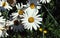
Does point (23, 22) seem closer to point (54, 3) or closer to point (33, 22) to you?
point (33, 22)

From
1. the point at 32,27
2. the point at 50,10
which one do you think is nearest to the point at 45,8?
the point at 50,10

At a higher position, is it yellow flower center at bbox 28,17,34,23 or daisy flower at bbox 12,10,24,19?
daisy flower at bbox 12,10,24,19

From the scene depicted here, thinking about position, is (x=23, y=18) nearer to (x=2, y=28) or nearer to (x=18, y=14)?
(x=18, y=14)

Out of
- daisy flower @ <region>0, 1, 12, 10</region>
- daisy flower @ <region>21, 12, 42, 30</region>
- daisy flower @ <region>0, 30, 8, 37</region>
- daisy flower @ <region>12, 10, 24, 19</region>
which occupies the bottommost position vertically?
daisy flower @ <region>0, 30, 8, 37</region>

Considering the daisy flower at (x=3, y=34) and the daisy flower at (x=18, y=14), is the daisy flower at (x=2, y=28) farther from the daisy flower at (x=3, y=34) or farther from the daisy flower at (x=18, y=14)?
the daisy flower at (x=18, y=14)

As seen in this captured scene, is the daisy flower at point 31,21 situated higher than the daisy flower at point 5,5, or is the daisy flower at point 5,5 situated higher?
the daisy flower at point 5,5

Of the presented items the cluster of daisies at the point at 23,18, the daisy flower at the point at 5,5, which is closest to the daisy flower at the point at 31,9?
the cluster of daisies at the point at 23,18

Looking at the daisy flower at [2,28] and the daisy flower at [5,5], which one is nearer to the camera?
the daisy flower at [2,28]

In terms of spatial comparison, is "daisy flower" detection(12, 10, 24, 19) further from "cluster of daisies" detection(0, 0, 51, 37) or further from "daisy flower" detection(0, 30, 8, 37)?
"daisy flower" detection(0, 30, 8, 37)

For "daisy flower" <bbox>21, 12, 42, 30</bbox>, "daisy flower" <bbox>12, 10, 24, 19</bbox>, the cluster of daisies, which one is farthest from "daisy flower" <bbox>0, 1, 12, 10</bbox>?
"daisy flower" <bbox>21, 12, 42, 30</bbox>
